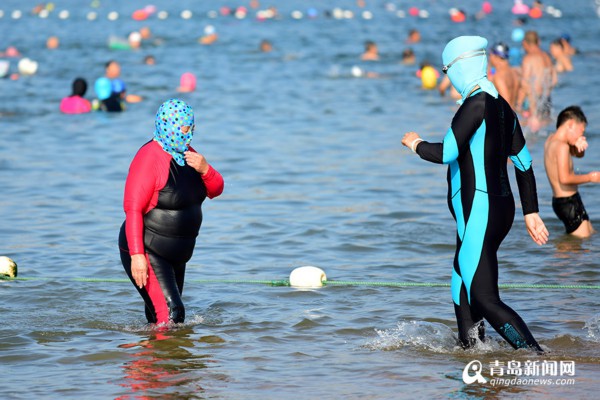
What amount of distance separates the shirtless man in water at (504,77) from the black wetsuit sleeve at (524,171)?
9.86m

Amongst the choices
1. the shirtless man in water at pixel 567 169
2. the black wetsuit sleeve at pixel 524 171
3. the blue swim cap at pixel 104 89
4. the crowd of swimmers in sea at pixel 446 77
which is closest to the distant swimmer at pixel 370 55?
the crowd of swimmers in sea at pixel 446 77

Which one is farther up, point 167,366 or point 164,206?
point 164,206

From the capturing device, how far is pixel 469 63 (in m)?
6.10

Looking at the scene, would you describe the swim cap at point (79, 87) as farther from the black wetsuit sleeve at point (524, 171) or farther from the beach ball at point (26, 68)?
the black wetsuit sleeve at point (524, 171)

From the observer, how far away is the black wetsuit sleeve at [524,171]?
20.5ft

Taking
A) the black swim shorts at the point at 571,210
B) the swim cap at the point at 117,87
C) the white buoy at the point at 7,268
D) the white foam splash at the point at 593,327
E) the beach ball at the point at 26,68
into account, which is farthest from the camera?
the beach ball at the point at 26,68

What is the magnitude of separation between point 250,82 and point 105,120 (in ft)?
24.4

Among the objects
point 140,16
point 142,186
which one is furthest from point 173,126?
point 140,16

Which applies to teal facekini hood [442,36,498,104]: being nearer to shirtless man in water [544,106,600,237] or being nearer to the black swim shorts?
shirtless man in water [544,106,600,237]

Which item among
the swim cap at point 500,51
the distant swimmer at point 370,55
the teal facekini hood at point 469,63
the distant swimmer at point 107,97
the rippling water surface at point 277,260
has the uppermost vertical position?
the teal facekini hood at point 469,63

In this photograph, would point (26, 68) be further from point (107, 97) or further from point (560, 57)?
point (560, 57)

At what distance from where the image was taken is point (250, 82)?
27984 mm

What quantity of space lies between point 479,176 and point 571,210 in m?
4.86

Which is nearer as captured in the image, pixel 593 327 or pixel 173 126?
pixel 173 126
